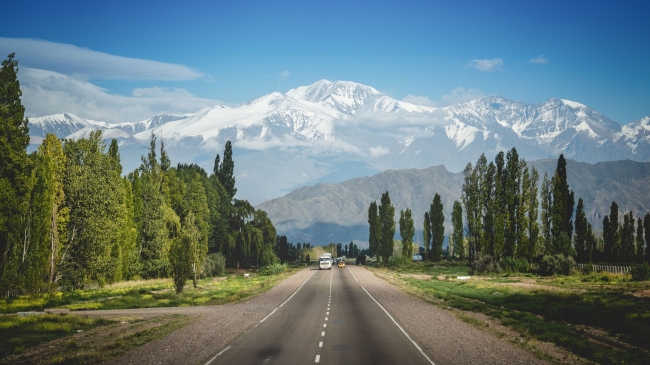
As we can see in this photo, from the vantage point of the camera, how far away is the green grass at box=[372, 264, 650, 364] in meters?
23.0

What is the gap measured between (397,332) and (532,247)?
179 feet

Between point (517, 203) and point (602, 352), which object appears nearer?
point (602, 352)

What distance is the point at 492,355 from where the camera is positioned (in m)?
21.2

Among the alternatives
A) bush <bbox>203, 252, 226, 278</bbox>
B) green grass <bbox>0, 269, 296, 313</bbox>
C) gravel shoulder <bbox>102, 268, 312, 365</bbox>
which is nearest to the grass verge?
gravel shoulder <bbox>102, 268, 312, 365</bbox>

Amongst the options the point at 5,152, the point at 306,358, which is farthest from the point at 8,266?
the point at 306,358

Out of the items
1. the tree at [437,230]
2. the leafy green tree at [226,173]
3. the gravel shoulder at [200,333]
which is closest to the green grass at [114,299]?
the gravel shoulder at [200,333]

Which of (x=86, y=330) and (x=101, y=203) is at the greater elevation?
(x=101, y=203)

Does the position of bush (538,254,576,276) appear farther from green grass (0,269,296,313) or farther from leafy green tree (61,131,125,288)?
leafy green tree (61,131,125,288)

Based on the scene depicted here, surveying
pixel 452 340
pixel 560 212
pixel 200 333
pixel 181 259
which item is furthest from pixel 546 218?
pixel 200 333

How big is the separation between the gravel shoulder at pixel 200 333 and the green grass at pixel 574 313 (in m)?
14.8

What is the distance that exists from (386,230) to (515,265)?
5933cm

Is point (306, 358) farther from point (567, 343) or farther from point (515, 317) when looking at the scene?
point (515, 317)

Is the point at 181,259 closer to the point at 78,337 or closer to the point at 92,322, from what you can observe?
the point at 92,322

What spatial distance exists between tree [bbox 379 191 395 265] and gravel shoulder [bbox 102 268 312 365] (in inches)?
3366
